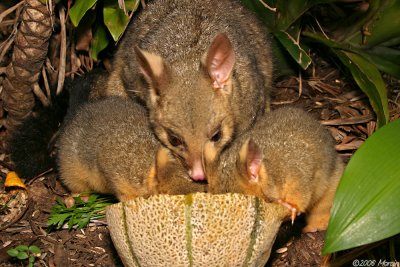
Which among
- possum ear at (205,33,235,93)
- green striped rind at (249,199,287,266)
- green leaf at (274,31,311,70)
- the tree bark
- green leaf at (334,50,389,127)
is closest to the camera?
green striped rind at (249,199,287,266)

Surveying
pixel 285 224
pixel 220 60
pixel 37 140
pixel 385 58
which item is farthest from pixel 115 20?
pixel 385 58

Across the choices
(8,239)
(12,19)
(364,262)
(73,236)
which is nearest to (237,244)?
(364,262)

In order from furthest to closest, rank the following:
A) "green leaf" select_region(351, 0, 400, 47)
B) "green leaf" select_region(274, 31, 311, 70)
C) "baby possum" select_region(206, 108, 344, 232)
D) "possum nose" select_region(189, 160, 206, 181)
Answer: "green leaf" select_region(351, 0, 400, 47)
"green leaf" select_region(274, 31, 311, 70)
"possum nose" select_region(189, 160, 206, 181)
"baby possum" select_region(206, 108, 344, 232)

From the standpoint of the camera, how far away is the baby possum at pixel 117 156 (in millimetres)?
4863

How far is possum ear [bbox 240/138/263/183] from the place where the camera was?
4.45 meters

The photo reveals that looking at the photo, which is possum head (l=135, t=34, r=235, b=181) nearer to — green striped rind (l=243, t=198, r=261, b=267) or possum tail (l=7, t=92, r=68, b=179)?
green striped rind (l=243, t=198, r=261, b=267)

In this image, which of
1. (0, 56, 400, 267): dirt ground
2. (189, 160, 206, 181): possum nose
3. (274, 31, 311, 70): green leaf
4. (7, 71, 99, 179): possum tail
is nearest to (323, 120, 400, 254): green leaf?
(189, 160, 206, 181): possum nose

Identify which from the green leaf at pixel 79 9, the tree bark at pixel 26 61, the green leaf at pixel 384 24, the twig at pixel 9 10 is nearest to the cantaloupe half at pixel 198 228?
the green leaf at pixel 79 9

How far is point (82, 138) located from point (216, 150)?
1.13 m

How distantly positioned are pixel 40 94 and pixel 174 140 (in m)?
1.70

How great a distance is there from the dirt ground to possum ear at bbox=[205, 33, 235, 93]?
3.97ft

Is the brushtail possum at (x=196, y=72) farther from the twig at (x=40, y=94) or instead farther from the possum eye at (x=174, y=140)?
the twig at (x=40, y=94)

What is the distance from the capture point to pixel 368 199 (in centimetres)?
416

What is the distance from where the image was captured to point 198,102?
5340 millimetres
